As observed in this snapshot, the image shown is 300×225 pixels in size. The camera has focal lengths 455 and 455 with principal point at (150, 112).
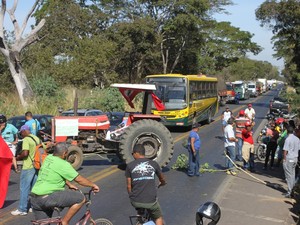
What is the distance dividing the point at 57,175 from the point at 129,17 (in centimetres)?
A: 3756

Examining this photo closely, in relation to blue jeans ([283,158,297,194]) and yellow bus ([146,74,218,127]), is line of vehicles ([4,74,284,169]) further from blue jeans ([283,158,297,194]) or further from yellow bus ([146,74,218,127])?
yellow bus ([146,74,218,127])

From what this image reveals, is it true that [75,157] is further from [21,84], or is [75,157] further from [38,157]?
[21,84]

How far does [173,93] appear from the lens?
79.8ft

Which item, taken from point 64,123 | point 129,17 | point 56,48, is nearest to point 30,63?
point 56,48

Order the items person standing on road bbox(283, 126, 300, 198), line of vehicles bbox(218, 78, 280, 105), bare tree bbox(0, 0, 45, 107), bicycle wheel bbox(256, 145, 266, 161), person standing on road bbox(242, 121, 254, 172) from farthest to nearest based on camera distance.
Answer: line of vehicles bbox(218, 78, 280, 105), bare tree bbox(0, 0, 45, 107), bicycle wheel bbox(256, 145, 266, 161), person standing on road bbox(242, 121, 254, 172), person standing on road bbox(283, 126, 300, 198)

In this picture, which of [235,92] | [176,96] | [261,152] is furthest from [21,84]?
[235,92]

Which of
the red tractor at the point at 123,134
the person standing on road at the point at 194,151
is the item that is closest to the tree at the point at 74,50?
the red tractor at the point at 123,134

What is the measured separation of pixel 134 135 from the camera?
42.5ft

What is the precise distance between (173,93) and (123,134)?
11661mm

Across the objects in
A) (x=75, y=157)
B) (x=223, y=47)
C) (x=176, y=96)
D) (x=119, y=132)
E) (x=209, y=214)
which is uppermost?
(x=223, y=47)

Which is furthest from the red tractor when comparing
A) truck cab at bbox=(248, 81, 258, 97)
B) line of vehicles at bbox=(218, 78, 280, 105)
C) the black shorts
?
truck cab at bbox=(248, 81, 258, 97)

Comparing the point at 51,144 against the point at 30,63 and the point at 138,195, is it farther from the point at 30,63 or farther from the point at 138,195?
the point at 30,63

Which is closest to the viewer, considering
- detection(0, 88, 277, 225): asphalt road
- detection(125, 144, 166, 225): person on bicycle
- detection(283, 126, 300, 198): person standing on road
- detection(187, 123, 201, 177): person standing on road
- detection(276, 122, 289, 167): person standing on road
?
detection(125, 144, 166, 225): person on bicycle

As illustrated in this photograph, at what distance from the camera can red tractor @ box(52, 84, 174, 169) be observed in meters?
13.0
